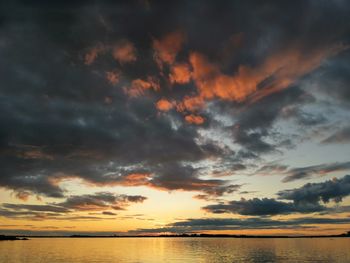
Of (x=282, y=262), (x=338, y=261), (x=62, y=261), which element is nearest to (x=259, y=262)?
(x=282, y=262)

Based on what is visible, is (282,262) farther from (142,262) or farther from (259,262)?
(142,262)

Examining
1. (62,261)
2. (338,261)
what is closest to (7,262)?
(62,261)

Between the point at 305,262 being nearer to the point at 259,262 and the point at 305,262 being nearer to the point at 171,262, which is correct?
the point at 259,262

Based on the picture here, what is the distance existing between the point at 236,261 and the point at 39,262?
6005 centimetres

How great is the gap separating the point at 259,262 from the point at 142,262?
35679 mm

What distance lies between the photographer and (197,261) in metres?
108

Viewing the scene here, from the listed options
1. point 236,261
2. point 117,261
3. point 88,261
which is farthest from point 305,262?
point 88,261

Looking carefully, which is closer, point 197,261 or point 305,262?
point 305,262

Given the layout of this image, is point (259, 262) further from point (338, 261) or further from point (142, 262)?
point (142, 262)

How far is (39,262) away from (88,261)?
47.2 feet

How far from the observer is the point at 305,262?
102 meters

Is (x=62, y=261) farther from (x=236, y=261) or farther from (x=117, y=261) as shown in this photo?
(x=236, y=261)

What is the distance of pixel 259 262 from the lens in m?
101

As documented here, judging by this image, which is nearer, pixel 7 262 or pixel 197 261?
pixel 7 262
